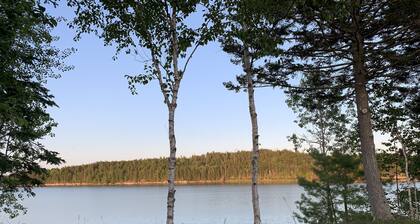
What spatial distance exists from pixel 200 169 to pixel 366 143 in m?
168

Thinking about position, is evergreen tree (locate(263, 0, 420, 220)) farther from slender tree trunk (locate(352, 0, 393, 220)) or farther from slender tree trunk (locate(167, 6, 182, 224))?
slender tree trunk (locate(167, 6, 182, 224))

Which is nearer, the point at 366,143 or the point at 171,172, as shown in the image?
the point at 171,172

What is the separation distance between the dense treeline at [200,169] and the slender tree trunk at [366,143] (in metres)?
137

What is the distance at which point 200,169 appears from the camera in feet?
591

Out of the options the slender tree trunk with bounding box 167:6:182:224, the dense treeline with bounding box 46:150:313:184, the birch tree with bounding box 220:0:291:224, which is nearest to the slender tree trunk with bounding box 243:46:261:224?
the birch tree with bounding box 220:0:291:224

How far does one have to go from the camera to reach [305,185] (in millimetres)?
22891

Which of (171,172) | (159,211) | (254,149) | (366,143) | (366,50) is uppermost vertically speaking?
(366,50)

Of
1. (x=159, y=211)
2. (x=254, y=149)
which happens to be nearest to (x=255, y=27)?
(x=254, y=149)

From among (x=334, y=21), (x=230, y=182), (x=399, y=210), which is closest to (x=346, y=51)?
(x=334, y=21)

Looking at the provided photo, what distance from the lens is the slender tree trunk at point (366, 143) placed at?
13.7 meters

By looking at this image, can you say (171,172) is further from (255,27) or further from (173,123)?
(255,27)

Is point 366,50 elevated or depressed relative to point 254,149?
elevated

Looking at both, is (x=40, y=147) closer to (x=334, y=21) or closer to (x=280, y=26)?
(x=280, y=26)

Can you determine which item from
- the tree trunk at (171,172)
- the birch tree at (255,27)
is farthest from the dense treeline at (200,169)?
the tree trunk at (171,172)
